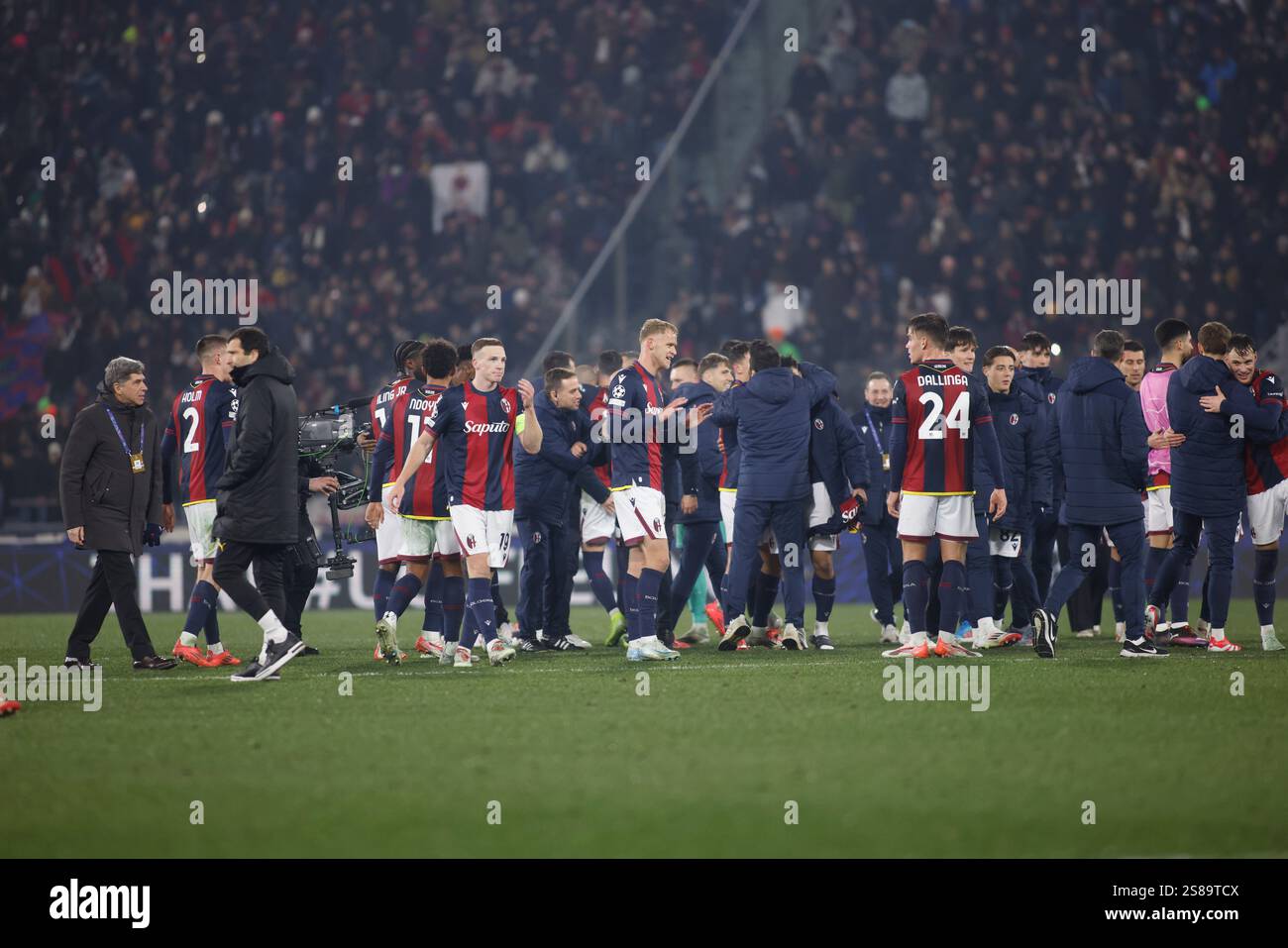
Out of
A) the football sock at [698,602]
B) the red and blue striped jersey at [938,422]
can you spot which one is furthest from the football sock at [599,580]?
the red and blue striped jersey at [938,422]

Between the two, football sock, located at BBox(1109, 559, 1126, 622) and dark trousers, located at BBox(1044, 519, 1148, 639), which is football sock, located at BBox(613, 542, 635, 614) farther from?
football sock, located at BBox(1109, 559, 1126, 622)

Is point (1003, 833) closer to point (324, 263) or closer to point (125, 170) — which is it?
point (324, 263)

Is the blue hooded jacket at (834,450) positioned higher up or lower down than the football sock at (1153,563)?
higher up

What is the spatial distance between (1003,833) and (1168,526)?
26.7ft

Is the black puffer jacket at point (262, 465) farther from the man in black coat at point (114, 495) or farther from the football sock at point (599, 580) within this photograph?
the football sock at point (599, 580)

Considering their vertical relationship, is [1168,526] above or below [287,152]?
below

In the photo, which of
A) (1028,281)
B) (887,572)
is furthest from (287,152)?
(887,572)

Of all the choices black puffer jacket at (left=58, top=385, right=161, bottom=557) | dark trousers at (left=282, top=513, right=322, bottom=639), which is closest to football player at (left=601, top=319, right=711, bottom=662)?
dark trousers at (left=282, top=513, right=322, bottom=639)

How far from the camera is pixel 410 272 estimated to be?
24344 millimetres

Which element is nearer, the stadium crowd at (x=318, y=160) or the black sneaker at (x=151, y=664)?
the black sneaker at (x=151, y=664)

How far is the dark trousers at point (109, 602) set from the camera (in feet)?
35.1

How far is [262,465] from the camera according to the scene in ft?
31.6

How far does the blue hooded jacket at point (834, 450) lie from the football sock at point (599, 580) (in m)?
2.11

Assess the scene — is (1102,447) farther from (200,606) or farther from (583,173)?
(583,173)
